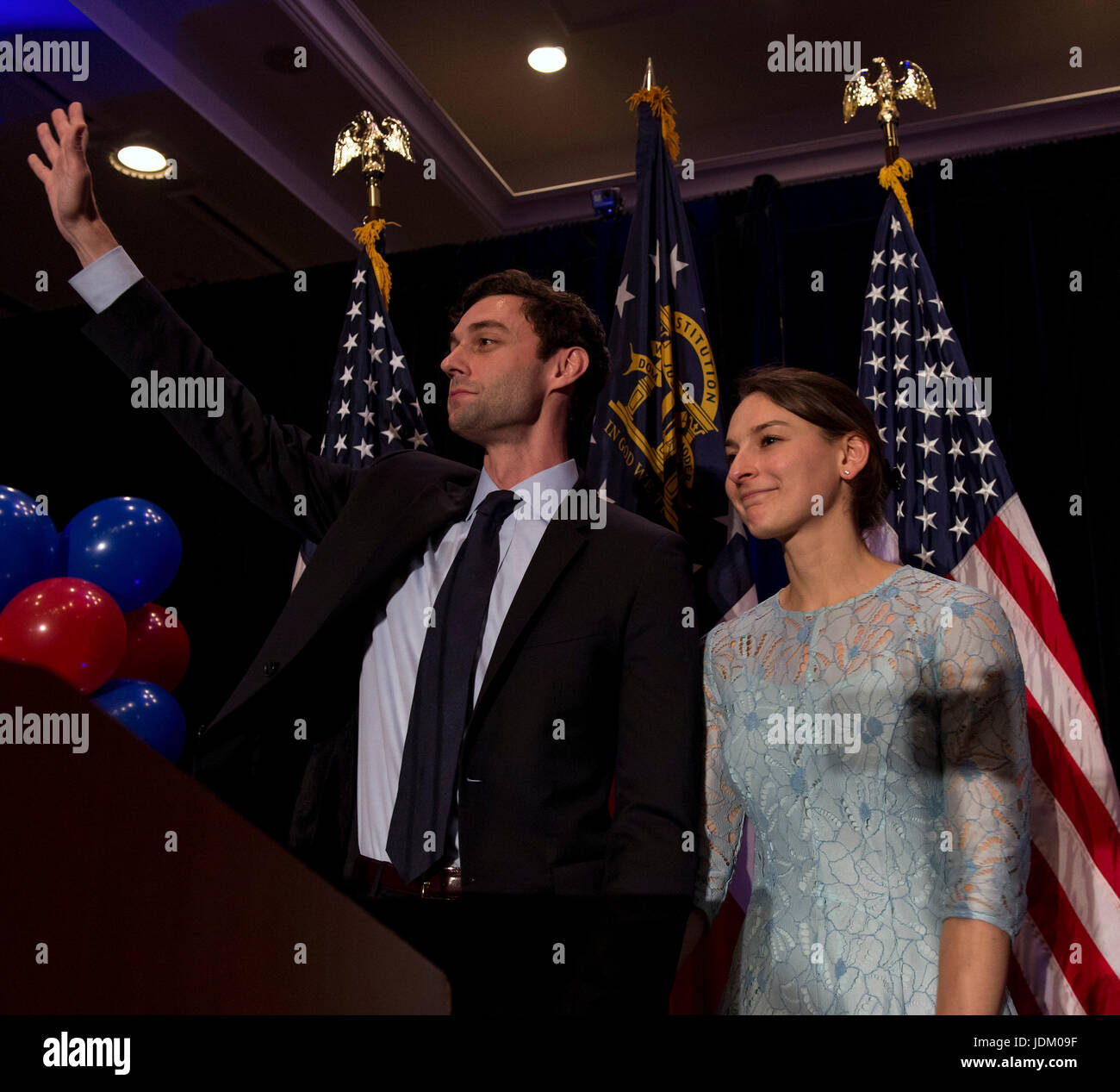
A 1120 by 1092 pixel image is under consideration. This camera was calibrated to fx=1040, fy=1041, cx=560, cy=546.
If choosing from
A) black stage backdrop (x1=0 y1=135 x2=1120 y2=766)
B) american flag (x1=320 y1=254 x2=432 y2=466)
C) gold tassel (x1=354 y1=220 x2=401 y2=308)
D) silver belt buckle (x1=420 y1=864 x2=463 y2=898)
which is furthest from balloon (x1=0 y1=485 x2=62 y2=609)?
silver belt buckle (x1=420 y1=864 x2=463 y2=898)

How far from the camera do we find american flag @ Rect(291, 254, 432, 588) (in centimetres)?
347

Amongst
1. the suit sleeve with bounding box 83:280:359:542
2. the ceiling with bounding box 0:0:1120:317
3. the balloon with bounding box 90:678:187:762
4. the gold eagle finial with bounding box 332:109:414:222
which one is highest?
the ceiling with bounding box 0:0:1120:317

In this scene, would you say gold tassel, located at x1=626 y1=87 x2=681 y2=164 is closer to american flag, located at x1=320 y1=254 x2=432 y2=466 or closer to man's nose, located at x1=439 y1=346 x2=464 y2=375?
american flag, located at x1=320 y1=254 x2=432 y2=466

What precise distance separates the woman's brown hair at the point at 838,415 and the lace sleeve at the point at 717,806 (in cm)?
34

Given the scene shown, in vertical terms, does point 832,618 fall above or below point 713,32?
below

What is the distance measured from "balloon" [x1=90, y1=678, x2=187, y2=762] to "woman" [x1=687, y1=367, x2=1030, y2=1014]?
207 centimetres

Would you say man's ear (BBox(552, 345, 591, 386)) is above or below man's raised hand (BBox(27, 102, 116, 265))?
below

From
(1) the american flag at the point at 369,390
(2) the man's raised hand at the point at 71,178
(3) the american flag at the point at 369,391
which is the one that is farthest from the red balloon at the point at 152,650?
(2) the man's raised hand at the point at 71,178

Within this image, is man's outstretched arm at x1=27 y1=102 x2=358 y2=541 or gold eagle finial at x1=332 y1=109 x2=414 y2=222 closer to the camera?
man's outstretched arm at x1=27 y1=102 x2=358 y2=541

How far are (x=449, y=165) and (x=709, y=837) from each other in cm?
383

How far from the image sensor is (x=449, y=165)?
15.4 ft

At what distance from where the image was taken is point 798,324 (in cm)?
415

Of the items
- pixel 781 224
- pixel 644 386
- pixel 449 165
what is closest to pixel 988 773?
pixel 644 386
